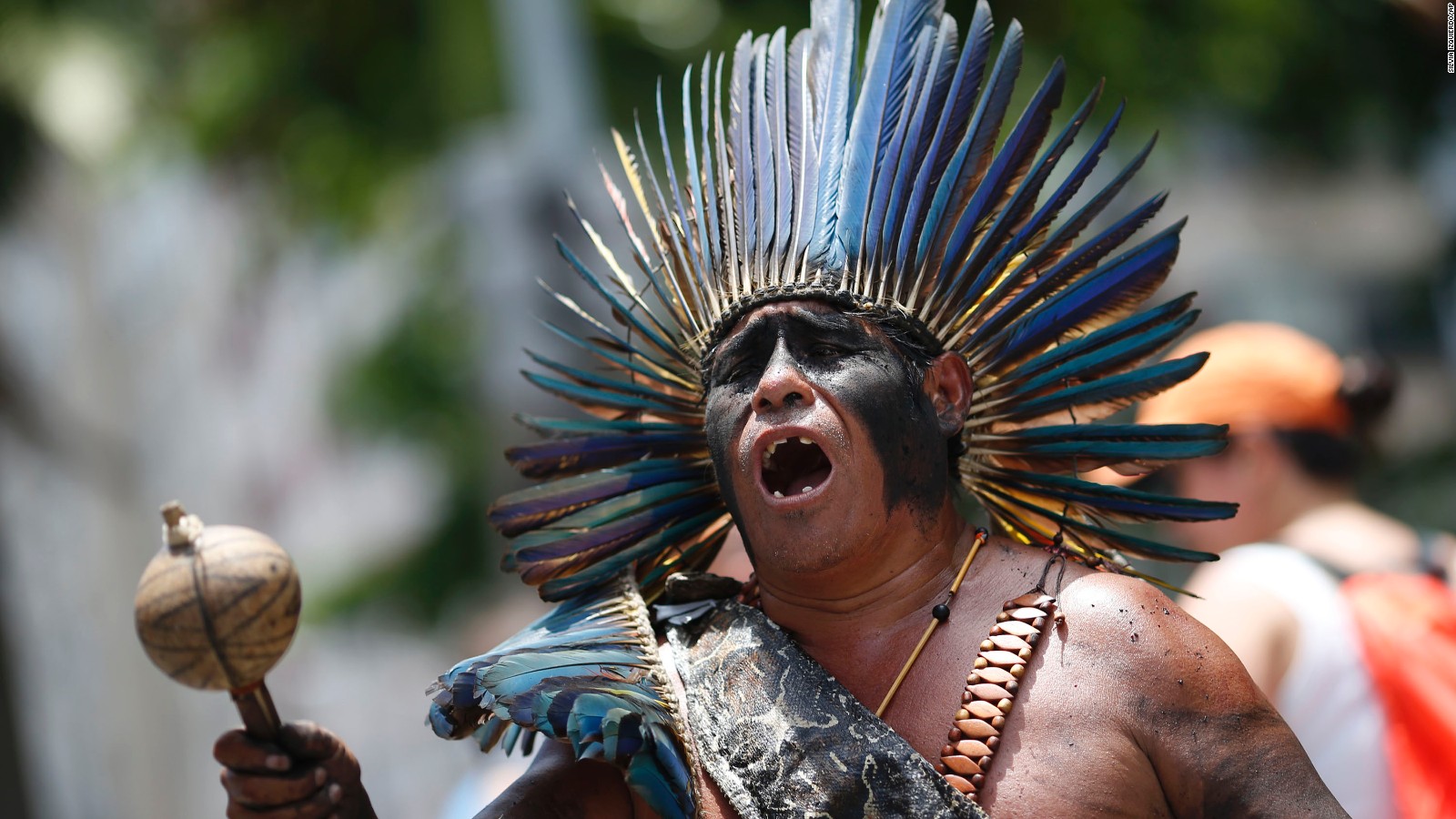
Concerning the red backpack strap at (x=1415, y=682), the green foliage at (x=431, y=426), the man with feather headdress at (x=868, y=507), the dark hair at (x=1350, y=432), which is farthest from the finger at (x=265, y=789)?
the green foliage at (x=431, y=426)

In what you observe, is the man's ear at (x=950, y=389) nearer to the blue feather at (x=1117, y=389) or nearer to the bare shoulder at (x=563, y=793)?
the blue feather at (x=1117, y=389)

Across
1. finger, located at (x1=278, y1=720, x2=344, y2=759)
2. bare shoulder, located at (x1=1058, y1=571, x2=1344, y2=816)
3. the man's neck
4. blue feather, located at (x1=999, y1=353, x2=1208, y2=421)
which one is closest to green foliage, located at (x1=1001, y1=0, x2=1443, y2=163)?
blue feather, located at (x1=999, y1=353, x2=1208, y2=421)

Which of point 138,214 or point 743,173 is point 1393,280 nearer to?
point 743,173

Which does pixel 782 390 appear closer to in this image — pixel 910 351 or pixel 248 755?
pixel 910 351

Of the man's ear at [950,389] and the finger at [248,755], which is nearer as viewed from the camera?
the finger at [248,755]

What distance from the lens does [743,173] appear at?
9.04 ft

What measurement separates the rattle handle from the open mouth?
896 millimetres

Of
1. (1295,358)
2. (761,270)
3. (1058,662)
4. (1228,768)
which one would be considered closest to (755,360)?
(761,270)

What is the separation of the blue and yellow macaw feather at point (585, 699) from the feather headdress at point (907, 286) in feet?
0.27

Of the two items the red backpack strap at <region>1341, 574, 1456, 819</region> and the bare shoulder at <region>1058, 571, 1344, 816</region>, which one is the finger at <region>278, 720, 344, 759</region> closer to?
the bare shoulder at <region>1058, 571, 1344, 816</region>

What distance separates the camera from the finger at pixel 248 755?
2166 mm

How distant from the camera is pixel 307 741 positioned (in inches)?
87.7

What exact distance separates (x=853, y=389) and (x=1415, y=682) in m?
1.72

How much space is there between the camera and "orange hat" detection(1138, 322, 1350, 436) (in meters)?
3.86
